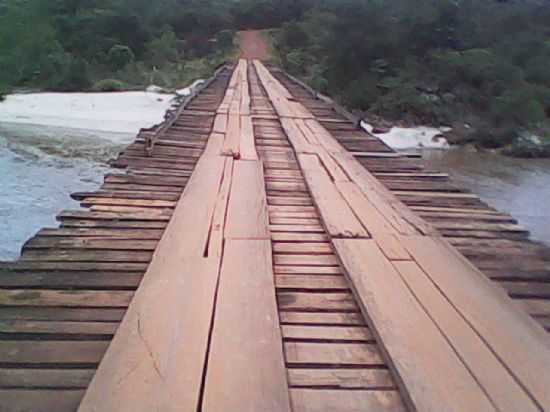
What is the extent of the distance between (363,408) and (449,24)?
20467 mm

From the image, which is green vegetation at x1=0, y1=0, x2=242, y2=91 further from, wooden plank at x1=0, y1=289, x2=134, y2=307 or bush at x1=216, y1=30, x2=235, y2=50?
wooden plank at x1=0, y1=289, x2=134, y2=307

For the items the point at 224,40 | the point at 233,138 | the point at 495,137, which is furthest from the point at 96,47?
the point at 233,138

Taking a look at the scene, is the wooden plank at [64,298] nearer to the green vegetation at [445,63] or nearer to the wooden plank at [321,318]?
the wooden plank at [321,318]

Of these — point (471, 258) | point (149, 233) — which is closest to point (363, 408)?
point (471, 258)

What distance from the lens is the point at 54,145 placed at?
13328 mm

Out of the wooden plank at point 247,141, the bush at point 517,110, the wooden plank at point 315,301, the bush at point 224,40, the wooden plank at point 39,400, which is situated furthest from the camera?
the bush at point 224,40

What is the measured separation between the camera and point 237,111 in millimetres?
8328

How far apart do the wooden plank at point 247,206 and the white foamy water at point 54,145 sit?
11.1 ft

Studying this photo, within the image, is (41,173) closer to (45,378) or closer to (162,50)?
(45,378)

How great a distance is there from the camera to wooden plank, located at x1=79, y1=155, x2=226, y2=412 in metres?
1.55

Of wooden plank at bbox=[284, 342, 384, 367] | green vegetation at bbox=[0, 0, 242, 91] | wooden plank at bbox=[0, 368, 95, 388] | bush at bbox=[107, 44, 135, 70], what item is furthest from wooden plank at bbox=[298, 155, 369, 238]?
bush at bbox=[107, 44, 135, 70]

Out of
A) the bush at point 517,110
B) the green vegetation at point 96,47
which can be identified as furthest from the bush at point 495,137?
the green vegetation at point 96,47

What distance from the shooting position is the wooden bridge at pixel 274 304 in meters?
1.62

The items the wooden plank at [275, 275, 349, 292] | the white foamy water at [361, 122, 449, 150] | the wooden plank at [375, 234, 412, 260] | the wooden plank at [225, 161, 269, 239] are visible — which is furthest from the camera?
the white foamy water at [361, 122, 449, 150]
